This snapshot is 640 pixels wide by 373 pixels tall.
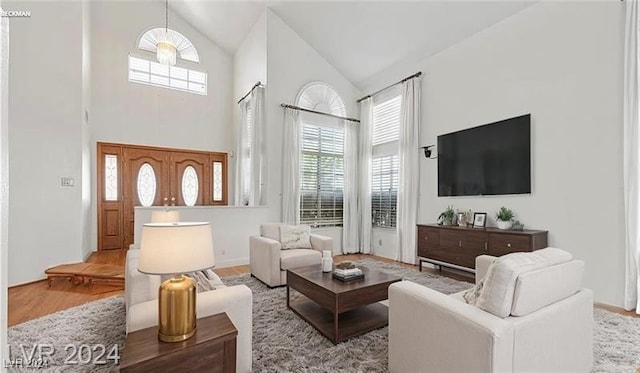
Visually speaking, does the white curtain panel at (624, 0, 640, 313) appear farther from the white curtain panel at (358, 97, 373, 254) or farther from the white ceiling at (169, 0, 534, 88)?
the white curtain panel at (358, 97, 373, 254)

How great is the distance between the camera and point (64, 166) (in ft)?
15.0

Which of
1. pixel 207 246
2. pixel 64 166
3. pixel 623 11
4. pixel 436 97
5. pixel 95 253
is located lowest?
pixel 95 253

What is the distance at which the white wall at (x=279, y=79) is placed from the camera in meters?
5.41

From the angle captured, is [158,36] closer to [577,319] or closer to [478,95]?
[478,95]

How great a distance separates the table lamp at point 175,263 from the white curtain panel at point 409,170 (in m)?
4.18

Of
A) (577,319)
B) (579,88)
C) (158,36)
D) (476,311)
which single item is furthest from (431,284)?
(158,36)

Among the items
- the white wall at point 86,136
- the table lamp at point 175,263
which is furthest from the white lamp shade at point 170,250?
the white wall at point 86,136

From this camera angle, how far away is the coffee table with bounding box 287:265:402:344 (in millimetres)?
2463

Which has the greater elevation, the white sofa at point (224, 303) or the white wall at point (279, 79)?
the white wall at point (279, 79)

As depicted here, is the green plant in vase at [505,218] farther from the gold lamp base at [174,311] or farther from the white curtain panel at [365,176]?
the gold lamp base at [174,311]

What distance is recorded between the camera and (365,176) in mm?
6199

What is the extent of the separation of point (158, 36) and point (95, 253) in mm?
4629

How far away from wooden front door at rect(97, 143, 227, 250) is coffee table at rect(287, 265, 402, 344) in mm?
4682

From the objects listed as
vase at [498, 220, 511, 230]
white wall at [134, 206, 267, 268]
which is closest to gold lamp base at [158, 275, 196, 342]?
white wall at [134, 206, 267, 268]
